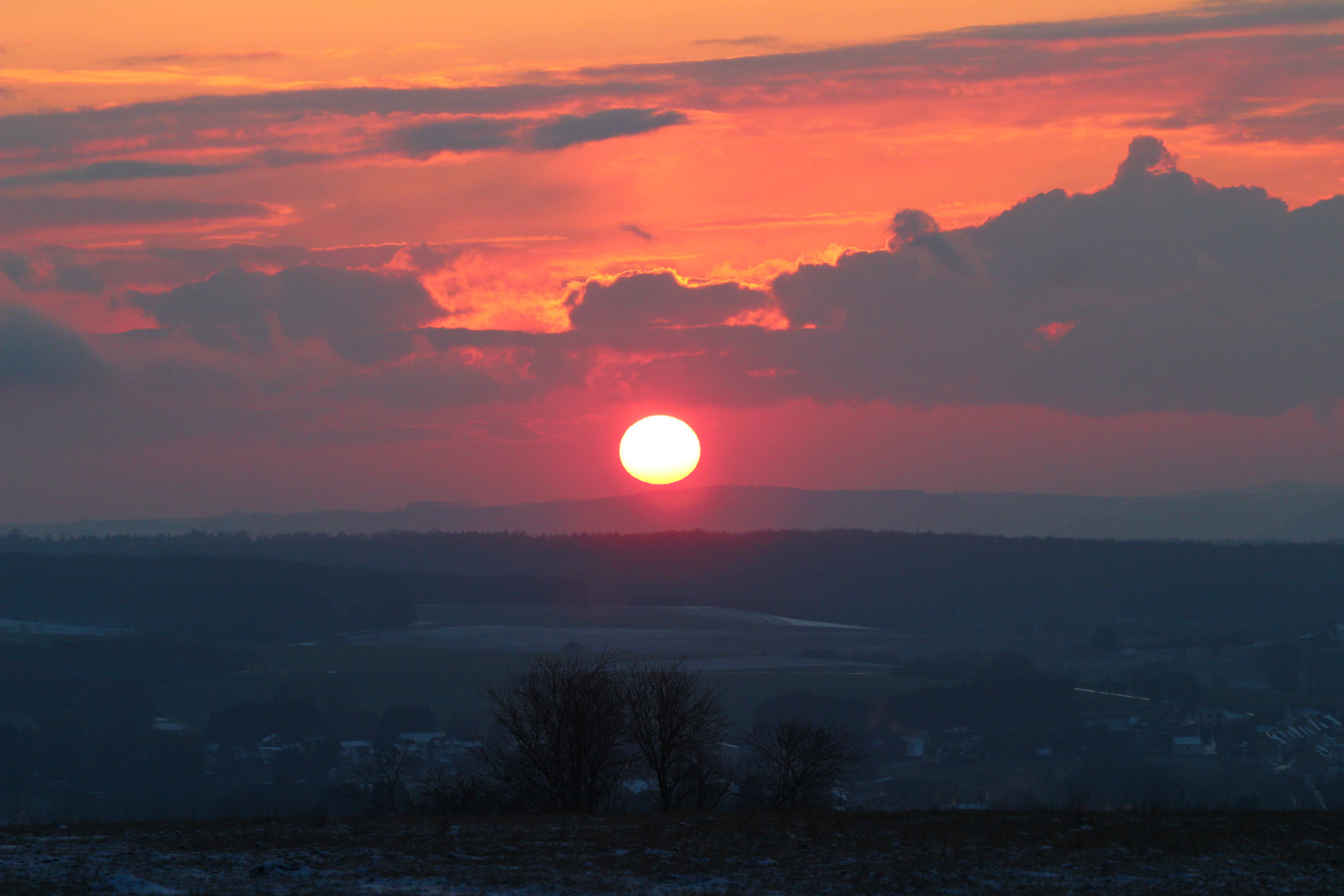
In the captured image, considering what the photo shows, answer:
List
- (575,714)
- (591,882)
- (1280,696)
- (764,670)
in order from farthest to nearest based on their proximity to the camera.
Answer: (764,670) < (1280,696) < (575,714) < (591,882)

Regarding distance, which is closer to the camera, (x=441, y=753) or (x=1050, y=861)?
(x=1050, y=861)

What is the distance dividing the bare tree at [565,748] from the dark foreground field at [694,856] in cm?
1076

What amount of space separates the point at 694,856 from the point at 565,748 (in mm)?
18395

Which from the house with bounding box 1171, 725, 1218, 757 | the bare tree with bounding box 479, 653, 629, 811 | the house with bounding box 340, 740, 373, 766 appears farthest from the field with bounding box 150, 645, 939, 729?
the bare tree with bounding box 479, 653, 629, 811

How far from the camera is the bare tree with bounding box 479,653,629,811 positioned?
43.8m

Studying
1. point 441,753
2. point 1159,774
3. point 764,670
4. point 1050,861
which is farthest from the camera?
point 764,670

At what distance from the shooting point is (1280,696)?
157m

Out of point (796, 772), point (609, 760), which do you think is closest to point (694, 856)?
point (609, 760)

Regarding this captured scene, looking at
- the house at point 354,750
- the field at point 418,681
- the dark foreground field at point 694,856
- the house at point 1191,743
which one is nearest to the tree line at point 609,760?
the dark foreground field at point 694,856

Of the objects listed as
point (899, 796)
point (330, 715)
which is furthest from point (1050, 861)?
point (330, 715)

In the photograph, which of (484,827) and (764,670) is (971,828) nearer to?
(484,827)

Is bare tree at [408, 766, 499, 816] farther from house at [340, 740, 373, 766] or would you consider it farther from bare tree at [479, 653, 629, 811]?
house at [340, 740, 373, 766]

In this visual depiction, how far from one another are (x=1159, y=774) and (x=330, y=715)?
294ft

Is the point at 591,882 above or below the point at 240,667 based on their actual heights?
below
